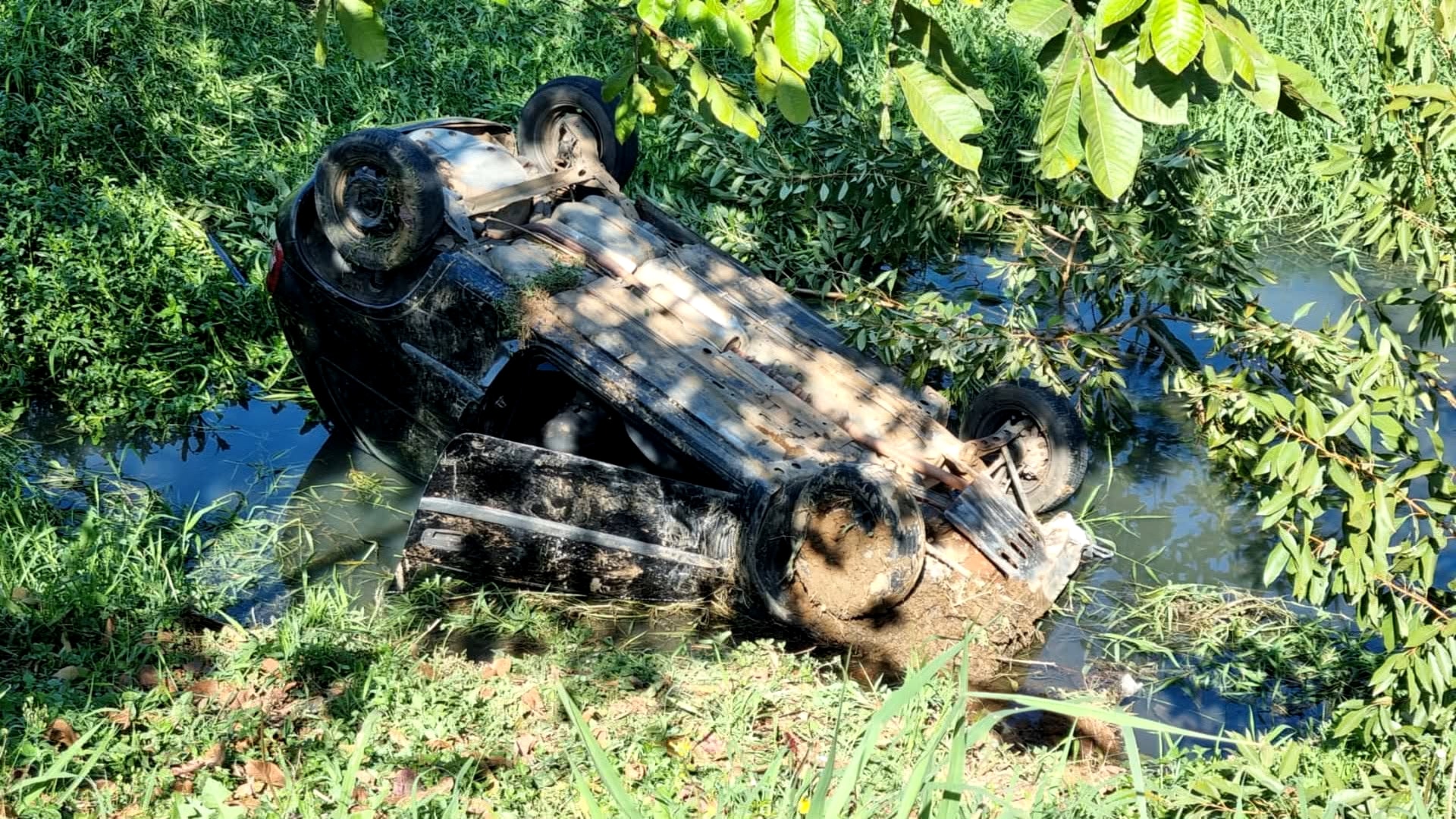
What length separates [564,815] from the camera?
4.48 metres

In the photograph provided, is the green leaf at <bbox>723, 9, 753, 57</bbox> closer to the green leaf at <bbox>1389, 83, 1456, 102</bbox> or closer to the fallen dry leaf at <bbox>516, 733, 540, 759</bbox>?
the green leaf at <bbox>1389, 83, 1456, 102</bbox>

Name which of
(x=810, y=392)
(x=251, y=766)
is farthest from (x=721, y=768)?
(x=810, y=392)

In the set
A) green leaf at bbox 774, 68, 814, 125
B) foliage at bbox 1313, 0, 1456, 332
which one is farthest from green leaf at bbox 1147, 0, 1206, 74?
foliage at bbox 1313, 0, 1456, 332

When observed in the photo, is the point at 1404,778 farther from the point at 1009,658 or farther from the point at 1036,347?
the point at 1036,347

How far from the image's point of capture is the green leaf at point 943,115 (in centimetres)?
309

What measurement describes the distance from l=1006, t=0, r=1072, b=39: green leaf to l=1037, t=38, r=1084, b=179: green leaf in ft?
0.17

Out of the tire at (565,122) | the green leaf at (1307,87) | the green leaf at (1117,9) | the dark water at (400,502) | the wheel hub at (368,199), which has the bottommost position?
the dark water at (400,502)

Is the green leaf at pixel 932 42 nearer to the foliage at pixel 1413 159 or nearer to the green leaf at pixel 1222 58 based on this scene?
the green leaf at pixel 1222 58

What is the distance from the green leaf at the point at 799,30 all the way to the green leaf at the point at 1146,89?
24.4 inches

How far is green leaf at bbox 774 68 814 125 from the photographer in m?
3.65

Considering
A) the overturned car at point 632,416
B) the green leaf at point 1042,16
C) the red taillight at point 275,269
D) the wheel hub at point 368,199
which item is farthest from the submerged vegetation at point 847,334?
the wheel hub at point 368,199

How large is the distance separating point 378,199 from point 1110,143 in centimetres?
426

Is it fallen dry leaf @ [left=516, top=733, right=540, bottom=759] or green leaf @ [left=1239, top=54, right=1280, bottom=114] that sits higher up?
green leaf @ [left=1239, top=54, right=1280, bottom=114]

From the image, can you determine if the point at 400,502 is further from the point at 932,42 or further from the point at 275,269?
the point at 932,42
